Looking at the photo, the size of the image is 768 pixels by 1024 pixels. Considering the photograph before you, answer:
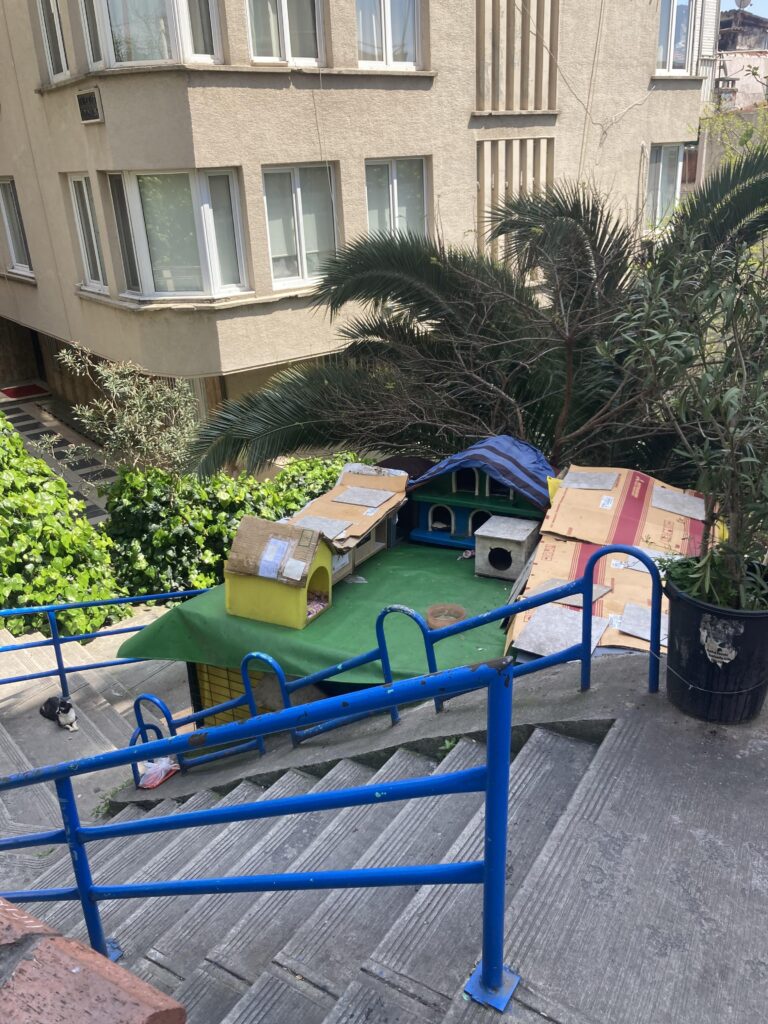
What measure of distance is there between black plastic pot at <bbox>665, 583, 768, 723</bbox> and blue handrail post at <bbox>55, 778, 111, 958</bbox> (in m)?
2.41

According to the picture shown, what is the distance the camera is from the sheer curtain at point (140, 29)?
9.84 m

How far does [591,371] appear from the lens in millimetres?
8125

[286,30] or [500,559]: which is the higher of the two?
[286,30]

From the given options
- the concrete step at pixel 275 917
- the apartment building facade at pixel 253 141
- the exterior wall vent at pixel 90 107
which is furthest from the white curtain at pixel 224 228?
the concrete step at pixel 275 917

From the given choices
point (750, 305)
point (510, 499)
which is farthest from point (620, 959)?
point (510, 499)

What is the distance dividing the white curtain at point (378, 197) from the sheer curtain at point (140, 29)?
3353 millimetres

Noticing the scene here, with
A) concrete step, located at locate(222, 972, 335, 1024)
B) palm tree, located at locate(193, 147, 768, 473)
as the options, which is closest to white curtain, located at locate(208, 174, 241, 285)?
palm tree, located at locate(193, 147, 768, 473)

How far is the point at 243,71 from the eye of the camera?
10.2m

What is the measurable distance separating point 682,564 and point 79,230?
12.2m

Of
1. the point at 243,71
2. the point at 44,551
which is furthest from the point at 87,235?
the point at 44,551

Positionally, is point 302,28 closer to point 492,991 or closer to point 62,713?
point 62,713

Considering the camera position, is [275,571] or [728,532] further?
[275,571]

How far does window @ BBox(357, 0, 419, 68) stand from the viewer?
11328 mm

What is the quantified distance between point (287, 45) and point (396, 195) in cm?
271
